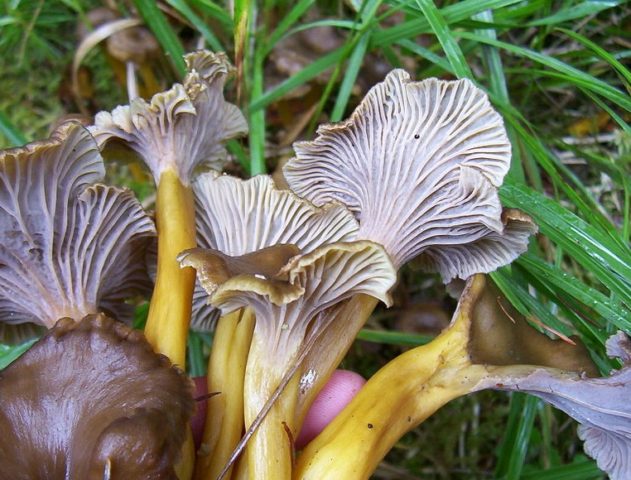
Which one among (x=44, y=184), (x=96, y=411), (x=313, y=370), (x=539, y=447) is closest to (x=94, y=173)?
(x=44, y=184)

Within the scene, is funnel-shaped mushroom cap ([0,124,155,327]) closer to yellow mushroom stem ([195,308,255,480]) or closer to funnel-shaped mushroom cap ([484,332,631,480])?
yellow mushroom stem ([195,308,255,480])

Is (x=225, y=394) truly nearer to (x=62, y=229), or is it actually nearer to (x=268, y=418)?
(x=268, y=418)

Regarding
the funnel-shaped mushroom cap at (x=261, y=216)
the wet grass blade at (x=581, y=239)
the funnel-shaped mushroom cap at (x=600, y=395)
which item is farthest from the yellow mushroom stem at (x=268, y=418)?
the wet grass blade at (x=581, y=239)

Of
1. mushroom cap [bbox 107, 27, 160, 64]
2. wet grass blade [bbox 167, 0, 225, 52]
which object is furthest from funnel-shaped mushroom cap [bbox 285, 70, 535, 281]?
mushroom cap [bbox 107, 27, 160, 64]

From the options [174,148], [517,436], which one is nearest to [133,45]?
[174,148]

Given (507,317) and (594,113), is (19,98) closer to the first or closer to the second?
(507,317)
